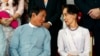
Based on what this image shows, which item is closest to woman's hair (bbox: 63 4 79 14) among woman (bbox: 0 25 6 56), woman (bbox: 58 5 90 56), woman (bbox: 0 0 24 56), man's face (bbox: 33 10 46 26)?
woman (bbox: 58 5 90 56)

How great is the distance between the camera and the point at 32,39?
336 cm

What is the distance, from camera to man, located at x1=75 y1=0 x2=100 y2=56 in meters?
3.64

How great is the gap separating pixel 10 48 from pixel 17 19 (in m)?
0.50

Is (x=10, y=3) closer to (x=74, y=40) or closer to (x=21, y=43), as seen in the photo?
(x=21, y=43)

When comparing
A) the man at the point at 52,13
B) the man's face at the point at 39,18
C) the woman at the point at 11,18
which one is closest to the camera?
the man's face at the point at 39,18

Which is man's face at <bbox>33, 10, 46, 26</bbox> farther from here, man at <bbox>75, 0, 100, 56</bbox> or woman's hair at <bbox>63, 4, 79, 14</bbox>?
man at <bbox>75, 0, 100, 56</bbox>

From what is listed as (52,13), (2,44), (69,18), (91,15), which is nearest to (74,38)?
(69,18)

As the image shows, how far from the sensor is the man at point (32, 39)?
3.32 metres

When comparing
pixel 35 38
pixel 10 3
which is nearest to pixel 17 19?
pixel 10 3

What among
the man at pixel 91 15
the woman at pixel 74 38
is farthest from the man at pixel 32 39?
the man at pixel 91 15

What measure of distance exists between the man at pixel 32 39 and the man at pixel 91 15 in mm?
532

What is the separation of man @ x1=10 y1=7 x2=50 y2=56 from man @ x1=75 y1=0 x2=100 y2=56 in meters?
0.53

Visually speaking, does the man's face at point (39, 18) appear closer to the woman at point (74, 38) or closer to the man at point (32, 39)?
the man at point (32, 39)

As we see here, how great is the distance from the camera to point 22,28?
3371 millimetres
